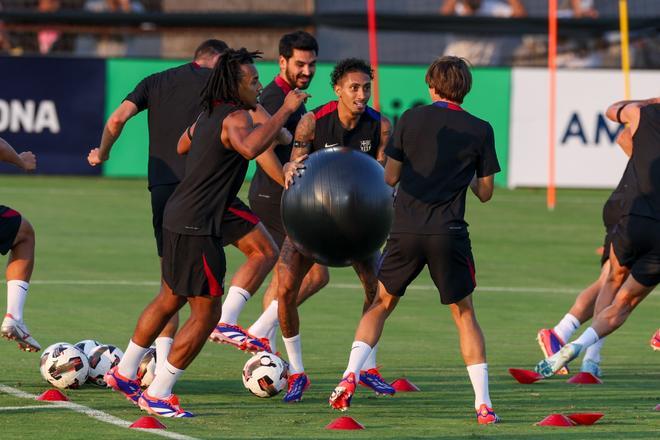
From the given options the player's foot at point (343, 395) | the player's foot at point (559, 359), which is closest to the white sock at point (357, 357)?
the player's foot at point (343, 395)

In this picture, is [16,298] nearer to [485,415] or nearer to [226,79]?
[226,79]

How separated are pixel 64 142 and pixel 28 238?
50.1 ft

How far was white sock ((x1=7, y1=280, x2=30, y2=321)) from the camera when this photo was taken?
10.8 meters

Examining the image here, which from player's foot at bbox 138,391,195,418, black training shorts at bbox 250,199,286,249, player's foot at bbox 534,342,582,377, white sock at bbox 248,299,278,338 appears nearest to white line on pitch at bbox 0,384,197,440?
player's foot at bbox 138,391,195,418

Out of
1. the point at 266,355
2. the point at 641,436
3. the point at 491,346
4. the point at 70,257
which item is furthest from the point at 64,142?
the point at 641,436

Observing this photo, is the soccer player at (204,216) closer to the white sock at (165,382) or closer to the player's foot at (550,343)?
the white sock at (165,382)

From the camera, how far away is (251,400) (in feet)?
34.6

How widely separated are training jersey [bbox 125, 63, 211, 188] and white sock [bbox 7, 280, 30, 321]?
1251 mm

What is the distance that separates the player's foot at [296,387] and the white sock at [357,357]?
1.94 feet

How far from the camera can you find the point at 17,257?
11.1m

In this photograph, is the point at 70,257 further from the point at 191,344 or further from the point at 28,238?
the point at 191,344

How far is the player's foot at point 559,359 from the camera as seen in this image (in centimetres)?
1103

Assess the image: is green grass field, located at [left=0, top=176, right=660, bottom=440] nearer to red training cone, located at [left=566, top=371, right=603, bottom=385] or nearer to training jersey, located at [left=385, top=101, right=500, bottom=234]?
red training cone, located at [left=566, top=371, right=603, bottom=385]

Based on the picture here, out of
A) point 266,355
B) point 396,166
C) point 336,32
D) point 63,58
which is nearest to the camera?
point 396,166
